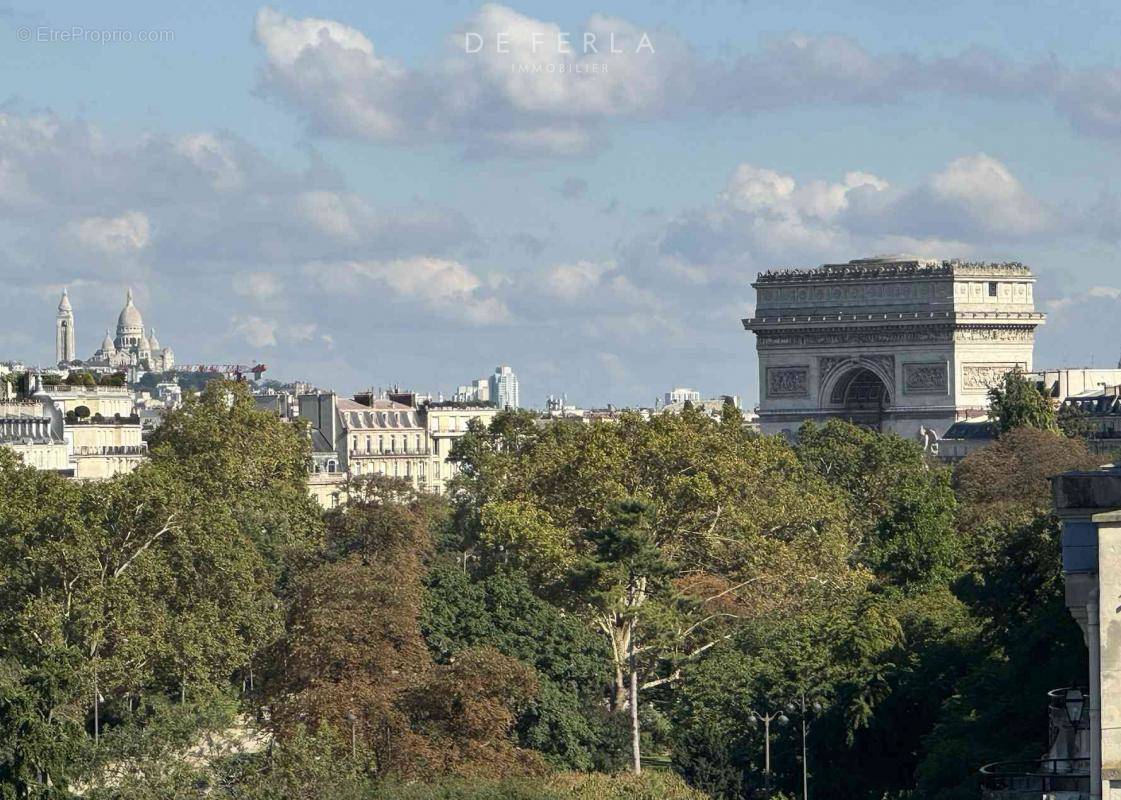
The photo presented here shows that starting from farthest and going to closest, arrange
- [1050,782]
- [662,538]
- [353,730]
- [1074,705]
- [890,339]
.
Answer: [890,339], [662,538], [353,730], [1074,705], [1050,782]

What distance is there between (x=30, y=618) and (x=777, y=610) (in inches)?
664

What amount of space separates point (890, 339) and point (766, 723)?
294 feet

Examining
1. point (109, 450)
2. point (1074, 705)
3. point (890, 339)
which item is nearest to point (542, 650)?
point (1074, 705)

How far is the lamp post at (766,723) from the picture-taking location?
47.6 metres

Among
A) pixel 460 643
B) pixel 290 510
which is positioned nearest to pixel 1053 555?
pixel 460 643

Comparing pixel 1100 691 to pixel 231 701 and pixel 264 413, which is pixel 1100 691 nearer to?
pixel 231 701

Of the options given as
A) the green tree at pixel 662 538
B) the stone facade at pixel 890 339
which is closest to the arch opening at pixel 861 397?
the stone facade at pixel 890 339

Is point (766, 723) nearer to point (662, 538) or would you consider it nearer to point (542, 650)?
point (542, 650)

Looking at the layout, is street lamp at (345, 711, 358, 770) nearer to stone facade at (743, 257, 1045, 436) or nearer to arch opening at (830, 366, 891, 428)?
stone facade at (743, 257, 1045, 436)

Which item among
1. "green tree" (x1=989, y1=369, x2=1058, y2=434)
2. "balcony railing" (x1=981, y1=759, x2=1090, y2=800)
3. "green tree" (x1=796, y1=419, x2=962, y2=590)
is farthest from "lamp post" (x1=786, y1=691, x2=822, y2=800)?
"green tree" (x1=989, y1=369, x2=1058, y2=434)

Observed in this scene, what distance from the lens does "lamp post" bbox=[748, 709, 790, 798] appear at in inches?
1874

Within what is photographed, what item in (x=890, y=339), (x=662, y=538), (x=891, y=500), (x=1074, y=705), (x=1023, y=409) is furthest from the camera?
(x=890, y=339)

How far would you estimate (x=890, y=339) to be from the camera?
136125mm

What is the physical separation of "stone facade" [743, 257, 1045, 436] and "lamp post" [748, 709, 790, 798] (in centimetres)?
8353
